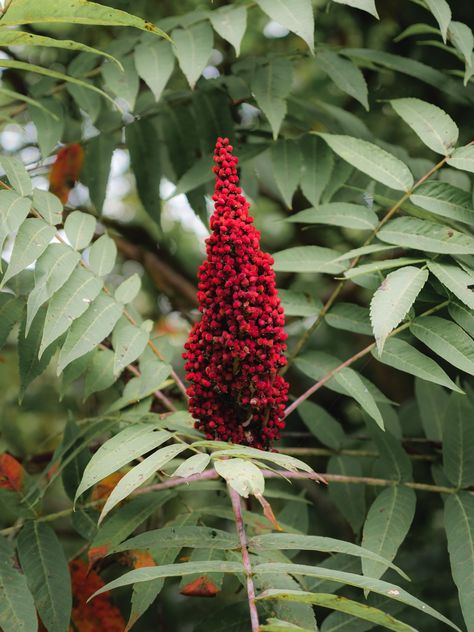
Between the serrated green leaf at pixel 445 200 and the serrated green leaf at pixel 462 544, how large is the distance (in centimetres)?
87

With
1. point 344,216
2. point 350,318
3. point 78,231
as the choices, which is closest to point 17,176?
point 78,231

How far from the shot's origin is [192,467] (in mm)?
1749

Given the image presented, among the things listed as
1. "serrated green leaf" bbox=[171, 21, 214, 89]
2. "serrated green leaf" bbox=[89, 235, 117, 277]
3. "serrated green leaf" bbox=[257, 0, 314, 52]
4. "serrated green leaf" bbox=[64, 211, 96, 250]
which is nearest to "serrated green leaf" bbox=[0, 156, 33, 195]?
"serrated green leaf" bbox=[64, 211, 96, 250]

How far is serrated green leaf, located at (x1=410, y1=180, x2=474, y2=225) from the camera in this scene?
2.36m

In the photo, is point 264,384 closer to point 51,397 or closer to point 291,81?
point 291,81

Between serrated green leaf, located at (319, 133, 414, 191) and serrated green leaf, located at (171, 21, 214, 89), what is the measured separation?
0.56 meters

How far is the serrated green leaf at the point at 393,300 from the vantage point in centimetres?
195

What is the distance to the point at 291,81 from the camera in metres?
2.90

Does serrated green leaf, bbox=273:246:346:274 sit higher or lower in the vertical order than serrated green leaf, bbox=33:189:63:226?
lower

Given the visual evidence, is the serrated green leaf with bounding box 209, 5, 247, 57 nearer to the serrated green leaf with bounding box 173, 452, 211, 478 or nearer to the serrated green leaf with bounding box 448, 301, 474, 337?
the serrated green leaf with bounding box 448, 301, 474, 337

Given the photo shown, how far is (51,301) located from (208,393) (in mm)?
533

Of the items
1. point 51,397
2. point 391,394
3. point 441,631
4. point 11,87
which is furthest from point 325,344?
point 11,87

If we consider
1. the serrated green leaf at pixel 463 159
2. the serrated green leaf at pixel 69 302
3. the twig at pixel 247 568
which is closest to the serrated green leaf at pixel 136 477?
the twig at pixel 247 568

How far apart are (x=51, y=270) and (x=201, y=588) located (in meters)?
1.02
